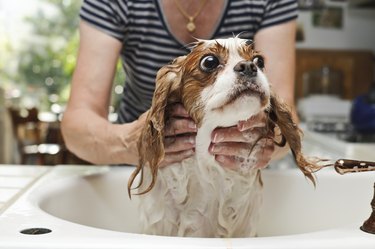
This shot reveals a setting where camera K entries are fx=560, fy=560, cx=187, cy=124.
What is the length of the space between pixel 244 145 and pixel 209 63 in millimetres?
150

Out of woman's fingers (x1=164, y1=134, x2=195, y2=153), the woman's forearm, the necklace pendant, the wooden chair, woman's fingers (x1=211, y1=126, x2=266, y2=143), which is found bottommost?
the wooden chair

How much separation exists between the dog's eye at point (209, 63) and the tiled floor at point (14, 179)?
397 millimetres

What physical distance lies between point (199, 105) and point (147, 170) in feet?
0.57

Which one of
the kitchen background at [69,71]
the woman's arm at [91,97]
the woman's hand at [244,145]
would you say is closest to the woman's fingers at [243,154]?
the woman's hand at [244,145]

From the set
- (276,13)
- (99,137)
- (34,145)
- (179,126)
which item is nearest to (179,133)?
(179,126)

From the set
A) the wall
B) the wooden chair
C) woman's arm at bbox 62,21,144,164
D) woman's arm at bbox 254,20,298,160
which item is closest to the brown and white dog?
woman's arm at bbox 62,21,144,164

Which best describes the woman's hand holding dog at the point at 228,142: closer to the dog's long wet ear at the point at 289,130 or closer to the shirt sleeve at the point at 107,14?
the dog's long wet ear at the point at 289,130

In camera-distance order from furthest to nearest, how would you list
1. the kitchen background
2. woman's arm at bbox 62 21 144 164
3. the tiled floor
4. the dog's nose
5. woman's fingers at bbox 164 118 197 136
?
the kitchen background
woman's arm at bbox 62 21 144 164
the tiled floor
woman's fingers at bbox 164 118 197 136
the dog's nose

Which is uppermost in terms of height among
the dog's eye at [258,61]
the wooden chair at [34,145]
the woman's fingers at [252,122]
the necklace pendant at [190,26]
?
the necklace pendant at [190,26]

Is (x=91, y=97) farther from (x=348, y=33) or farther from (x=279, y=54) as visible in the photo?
(x=348, y=33)

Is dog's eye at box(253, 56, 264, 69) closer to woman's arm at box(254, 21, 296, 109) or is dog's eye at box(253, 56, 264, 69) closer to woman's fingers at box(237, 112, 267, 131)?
woman's fingers at box(237, 112, 267, 131)

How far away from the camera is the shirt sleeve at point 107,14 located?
1199mm

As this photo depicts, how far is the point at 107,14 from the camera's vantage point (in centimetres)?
120

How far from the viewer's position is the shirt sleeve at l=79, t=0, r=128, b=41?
1.20 metres
